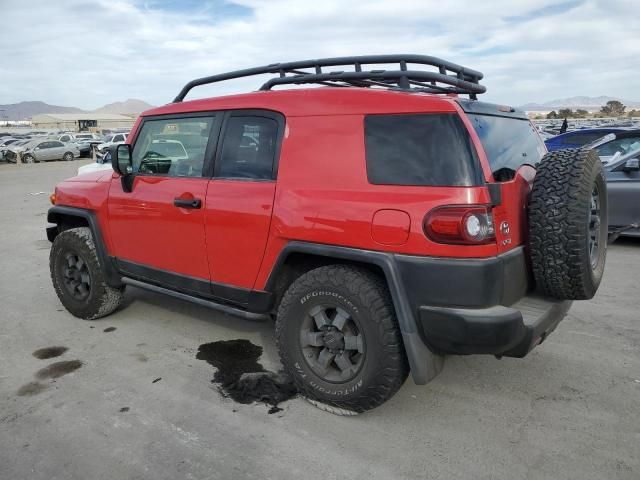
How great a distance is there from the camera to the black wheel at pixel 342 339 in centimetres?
273

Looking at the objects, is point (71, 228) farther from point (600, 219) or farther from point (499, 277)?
point (600, 219)

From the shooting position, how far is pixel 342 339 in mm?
2938

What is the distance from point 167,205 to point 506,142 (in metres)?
2.31

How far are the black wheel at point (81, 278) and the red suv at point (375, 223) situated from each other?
3.25 feet

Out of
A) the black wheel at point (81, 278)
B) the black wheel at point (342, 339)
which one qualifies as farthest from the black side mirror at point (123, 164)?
the black wheel at point (342, 339)

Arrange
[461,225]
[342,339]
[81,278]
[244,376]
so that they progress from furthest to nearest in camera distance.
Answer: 1. [81,278]
2. [244,376]
3. [342,339]
4. [461,225]

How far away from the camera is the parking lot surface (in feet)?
8.39

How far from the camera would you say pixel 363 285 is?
277cm

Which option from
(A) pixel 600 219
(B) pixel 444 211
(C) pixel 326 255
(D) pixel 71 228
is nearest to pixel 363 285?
(C) pixel 326 255

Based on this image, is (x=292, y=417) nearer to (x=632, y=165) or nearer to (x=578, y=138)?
(x=632, y=165)

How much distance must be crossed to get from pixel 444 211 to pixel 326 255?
0.71 meters

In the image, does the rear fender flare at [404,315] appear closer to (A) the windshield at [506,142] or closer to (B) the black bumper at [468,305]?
(B) the black bumper at [468,305]

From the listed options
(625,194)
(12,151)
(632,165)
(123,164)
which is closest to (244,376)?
(123,164)

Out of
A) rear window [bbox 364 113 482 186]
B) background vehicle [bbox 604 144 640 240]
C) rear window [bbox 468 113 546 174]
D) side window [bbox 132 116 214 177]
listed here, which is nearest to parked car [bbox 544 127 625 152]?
background vehicle [bbox 604 144 640 240]
